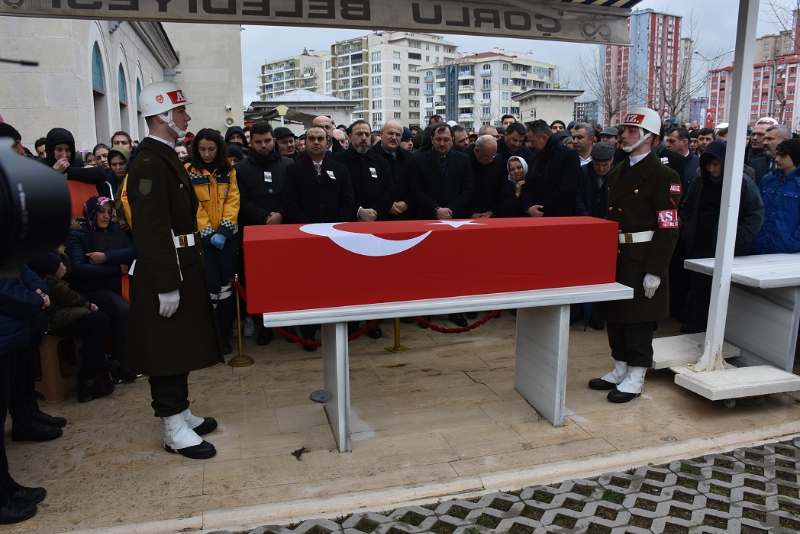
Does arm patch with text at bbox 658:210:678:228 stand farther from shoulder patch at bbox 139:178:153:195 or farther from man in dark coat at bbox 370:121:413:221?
shoulder patch at bbox 139:178:153:195

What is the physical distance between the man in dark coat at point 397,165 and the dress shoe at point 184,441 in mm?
3458

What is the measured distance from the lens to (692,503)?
3.22 m

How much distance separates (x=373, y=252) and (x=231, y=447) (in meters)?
1.56

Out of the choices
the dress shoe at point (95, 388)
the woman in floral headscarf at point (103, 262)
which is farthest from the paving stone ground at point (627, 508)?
the woman in floral headscarf at point (103, 262)

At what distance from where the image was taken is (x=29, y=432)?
3.93 m

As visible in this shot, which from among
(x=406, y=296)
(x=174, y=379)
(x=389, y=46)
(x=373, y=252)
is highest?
(x=389, y=46)

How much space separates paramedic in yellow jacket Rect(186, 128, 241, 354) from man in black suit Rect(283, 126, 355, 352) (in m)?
0.53

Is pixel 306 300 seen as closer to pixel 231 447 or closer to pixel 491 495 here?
pixel 231 447

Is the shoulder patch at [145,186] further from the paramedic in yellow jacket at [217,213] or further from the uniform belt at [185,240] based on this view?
the paramedic in yellow jacket at [217,213]

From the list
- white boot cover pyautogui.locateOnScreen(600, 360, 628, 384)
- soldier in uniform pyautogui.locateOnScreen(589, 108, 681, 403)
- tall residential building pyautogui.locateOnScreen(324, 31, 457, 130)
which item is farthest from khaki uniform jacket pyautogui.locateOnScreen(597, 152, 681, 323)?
tall residential building pyautogui.locateOnScreen(324, 31, 457, 130)

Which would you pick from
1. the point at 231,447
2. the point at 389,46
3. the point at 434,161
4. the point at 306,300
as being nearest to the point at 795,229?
the point at 434,161

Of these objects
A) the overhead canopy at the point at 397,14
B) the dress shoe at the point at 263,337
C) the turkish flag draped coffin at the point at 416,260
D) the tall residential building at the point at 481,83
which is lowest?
the dress shoe at the point at 263,337

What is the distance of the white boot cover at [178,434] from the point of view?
12.2 ft

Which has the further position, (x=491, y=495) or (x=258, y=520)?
(x=491, y=495)
